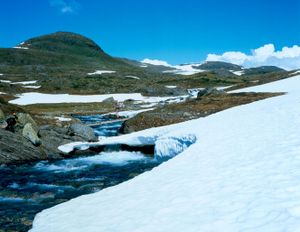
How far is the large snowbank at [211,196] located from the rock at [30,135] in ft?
43.6

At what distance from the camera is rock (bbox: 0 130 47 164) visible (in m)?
23.6

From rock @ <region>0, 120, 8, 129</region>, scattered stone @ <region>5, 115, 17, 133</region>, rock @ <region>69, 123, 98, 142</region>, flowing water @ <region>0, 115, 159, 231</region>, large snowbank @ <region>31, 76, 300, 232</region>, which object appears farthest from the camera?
rock @ <region>69, 123, 98, 142</region>

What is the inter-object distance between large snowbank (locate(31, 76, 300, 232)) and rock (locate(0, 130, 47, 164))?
12330 millimetres

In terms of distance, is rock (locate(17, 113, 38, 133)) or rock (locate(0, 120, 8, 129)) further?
rock (locate(0, 120, 8, 129))

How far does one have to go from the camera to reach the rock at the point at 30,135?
2570 centimetres

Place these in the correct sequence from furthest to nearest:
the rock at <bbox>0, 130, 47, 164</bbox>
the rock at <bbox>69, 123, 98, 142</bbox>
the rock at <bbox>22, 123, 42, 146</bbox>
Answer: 1. the rock at <bbox>69, 123, 98, 142</bbox>
2. the rock at <bbox>22, 123, 42, 146</bbox>
3. the rock at <bbox>0, 130, 47, 164</bbox>

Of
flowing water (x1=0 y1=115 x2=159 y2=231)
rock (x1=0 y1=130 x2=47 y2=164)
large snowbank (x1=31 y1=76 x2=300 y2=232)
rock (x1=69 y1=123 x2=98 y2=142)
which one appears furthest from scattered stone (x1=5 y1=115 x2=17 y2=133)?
large snowbank (x1=31 y1=76 x2=300 y2=232)

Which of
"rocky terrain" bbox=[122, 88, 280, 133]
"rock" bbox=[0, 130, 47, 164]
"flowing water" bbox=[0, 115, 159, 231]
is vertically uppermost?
"rocky terrain" bbox=[122, 88, 280, 133]

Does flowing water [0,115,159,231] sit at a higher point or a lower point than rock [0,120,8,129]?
lower

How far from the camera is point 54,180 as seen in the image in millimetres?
19078

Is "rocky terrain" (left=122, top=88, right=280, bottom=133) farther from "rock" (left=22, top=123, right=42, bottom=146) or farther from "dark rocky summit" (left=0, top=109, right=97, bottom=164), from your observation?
"rock" (left=22, top=123, right=42, bottom=146)

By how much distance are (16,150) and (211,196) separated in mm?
17443

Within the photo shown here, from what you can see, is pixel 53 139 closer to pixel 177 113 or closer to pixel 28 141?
pixel 28 141

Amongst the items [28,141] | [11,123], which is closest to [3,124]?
[11,123]
